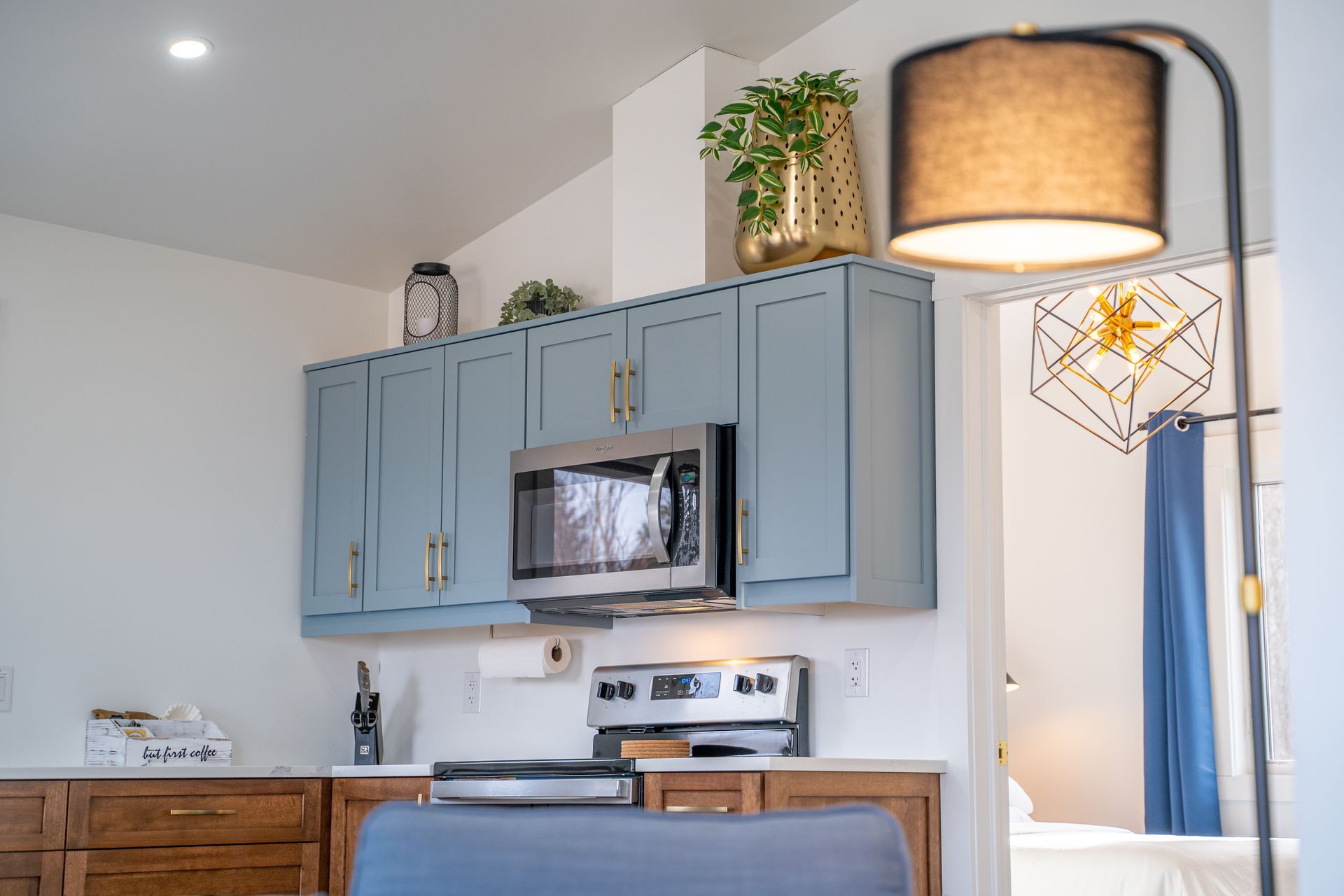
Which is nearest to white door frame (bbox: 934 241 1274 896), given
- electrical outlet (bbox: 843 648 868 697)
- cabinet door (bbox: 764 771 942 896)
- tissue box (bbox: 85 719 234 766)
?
cabinet door (bbox: 764 771 942 896)

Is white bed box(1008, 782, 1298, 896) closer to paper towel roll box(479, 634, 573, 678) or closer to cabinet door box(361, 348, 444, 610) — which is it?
paper towel roll box(479, 634, 573, 678)

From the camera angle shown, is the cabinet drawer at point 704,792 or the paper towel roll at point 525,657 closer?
the cabinet drawer at point 704,792

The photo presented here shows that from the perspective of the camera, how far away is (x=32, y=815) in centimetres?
367

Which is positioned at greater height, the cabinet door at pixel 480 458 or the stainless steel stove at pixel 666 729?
the cabinet door at pixel 480 458

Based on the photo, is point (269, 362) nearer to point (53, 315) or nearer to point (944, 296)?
point (53, 315)

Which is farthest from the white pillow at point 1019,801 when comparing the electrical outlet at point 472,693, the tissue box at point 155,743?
the tissue box at point 155,743

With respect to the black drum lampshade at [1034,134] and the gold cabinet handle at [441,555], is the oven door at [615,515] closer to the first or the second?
the gold cabinet handle at [441,555]

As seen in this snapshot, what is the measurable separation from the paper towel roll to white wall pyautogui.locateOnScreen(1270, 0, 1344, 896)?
281 centimetres

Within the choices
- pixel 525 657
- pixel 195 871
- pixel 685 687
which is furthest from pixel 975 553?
pixel 195 871

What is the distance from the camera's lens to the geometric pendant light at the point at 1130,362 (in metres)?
5.38

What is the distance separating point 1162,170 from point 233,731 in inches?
148

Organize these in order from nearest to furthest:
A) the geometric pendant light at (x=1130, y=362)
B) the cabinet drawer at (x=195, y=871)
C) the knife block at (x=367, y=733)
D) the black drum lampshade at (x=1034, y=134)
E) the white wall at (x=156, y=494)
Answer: the black drum lampshade at (x=1034, y=134), the cabinet drawer at (x=195, y=871), the white wall at (x=156, y=494), the knife block at (x=367, y=733), the geometric pendant light at (x=1130, y=362)

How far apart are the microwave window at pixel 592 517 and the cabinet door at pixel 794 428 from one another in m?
0.18

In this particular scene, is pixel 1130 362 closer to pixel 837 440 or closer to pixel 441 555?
pixel 837 440
